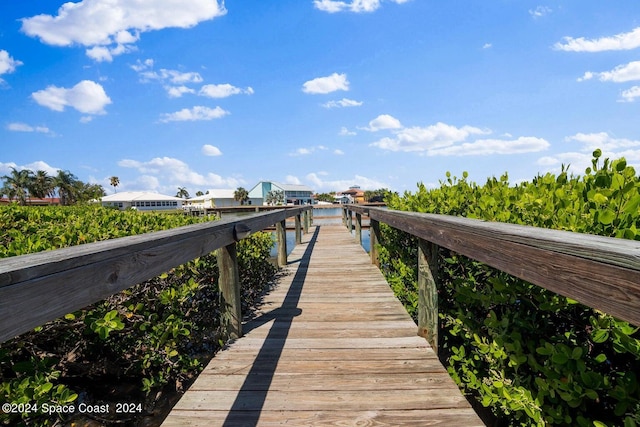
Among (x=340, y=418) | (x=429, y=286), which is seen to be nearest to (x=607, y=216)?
(x=429, y=286)

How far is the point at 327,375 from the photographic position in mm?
2443

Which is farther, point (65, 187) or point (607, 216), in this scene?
point (65, 187)

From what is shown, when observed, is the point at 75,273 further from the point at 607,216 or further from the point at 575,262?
the point at 607,216

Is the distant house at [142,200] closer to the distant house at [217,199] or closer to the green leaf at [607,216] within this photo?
the distant house at [217,199]

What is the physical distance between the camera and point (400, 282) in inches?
168

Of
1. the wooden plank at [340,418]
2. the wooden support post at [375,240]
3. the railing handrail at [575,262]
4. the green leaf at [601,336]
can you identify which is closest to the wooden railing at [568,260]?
the railing handrail at [575,262]

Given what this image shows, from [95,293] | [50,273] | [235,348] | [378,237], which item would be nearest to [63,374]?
[235,348]

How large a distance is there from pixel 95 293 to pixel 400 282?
11.8ft

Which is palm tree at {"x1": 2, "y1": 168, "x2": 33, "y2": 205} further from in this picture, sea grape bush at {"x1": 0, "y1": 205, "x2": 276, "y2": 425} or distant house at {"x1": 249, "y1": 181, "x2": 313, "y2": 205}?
sea grape bush at {"x1": 0, "y1": 205, "x2": 276, "y2": 425}

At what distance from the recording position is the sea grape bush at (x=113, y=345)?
1.94 metres

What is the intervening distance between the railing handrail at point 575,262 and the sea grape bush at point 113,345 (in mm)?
2018

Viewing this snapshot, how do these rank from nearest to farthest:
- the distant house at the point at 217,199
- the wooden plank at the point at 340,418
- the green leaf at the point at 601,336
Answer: the green leaf at the point at 601,336 → the wooden plank at the point at 340,418 → the distant house at the point at 217,199

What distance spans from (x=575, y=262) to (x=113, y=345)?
3.15 m

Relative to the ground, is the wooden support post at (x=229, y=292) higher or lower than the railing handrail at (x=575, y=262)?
lower
